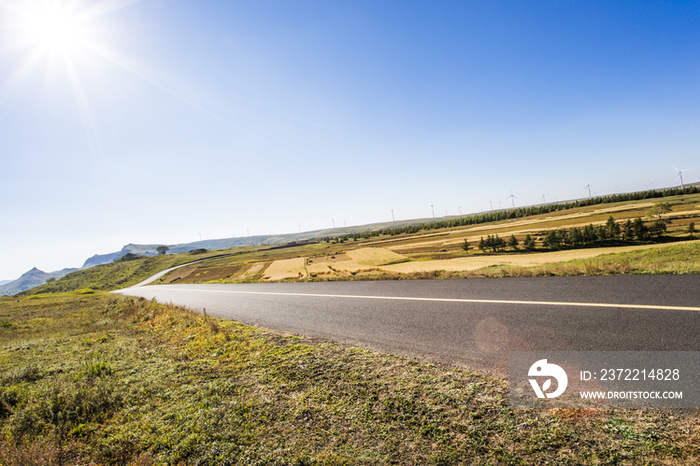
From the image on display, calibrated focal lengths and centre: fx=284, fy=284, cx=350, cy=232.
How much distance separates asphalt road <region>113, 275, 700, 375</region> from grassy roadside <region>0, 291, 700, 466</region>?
1081mm

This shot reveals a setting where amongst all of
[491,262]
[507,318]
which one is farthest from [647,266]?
[491,262]

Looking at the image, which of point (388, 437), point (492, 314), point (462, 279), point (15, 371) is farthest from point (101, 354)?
point (462, 279)

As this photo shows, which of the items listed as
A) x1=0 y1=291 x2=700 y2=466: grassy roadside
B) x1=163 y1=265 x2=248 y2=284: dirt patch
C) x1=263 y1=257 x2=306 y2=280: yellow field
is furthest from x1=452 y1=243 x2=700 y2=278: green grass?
x1=163 y1=265 x2=248 y2=284: dirt patch

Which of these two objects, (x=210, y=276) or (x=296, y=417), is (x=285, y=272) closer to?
(x=210, y=276)

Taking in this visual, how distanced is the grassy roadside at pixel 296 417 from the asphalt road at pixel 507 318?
3.55 ft

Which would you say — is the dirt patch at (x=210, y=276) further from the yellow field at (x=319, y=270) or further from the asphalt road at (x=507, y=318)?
the asphalt road at (x=507, y=318)

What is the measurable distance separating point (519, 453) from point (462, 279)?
35.4ft

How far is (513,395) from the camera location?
3.78 m

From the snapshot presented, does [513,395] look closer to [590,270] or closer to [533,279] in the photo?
[533,279]

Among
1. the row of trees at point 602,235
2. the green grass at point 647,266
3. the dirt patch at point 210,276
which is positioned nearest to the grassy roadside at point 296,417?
the green grass at point 647,266

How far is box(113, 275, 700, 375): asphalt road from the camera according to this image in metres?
5.15

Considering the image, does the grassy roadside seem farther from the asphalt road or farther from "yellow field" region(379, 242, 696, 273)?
"yellow field" region(379, 242, 696, 273)

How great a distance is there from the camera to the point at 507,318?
6.89 meters

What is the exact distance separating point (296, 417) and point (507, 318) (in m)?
5.46
